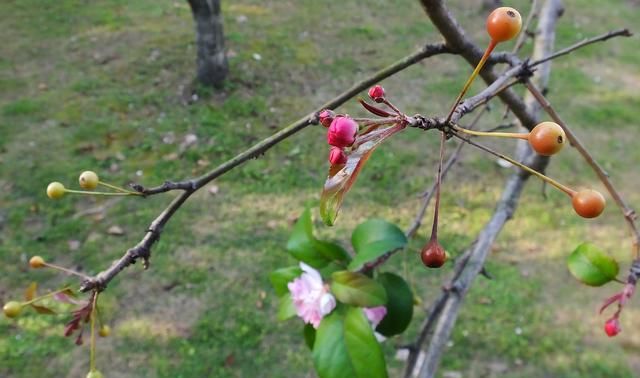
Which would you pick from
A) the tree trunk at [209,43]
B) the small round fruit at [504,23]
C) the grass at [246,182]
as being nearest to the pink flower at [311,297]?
the grass at [246,182]

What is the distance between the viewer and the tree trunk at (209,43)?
351cm

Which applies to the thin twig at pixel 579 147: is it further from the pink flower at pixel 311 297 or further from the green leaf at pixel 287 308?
the green leaf at pixel 287 308

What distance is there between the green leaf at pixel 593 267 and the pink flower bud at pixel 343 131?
0.72 metres

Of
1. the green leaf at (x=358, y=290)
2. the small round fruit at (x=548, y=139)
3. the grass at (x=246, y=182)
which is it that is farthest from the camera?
the grass at (x=246, y=182)

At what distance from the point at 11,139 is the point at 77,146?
1.29ft

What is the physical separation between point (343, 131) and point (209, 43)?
3.34 meters

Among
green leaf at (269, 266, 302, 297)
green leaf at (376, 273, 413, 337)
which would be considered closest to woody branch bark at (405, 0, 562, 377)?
green leaf at (376, 273, 413, 337)

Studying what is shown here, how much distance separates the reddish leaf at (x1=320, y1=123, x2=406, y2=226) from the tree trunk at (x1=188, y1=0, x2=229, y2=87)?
3.21 metres

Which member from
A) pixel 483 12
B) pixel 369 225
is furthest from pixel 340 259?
pixel 483 12

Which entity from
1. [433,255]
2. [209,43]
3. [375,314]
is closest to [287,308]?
[375,314]

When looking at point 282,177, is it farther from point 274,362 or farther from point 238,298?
point 274,362

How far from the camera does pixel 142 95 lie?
3732 millimetres

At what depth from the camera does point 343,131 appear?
0.49m

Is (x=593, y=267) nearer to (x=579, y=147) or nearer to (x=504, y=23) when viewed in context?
(x=579, y=147)
